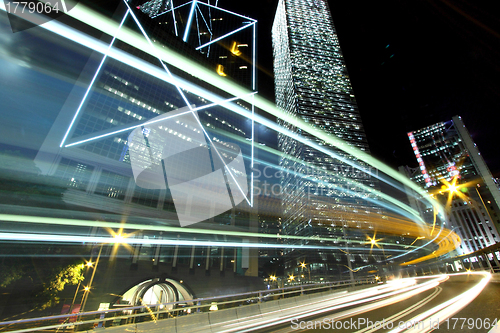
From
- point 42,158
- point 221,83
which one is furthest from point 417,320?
point 42,158

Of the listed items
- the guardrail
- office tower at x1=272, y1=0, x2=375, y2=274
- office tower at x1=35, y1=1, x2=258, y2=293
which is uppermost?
office tower at x1=272, y1=0, x2=375, y2=274

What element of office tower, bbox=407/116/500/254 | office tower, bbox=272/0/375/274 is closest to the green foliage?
office tower, bbox=272/0/375/274

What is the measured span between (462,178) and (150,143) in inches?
5570

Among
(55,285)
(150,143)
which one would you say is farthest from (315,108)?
(55,285)

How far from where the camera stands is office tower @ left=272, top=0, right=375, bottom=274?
57188 millimetres

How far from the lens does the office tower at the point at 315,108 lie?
188ft

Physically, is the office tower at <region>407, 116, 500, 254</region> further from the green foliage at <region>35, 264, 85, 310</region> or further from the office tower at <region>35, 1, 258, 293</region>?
the green foliage at <region>35, 264, 85, 310</region>

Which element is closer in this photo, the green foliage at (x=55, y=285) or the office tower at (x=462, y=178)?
the green foliage at (x=55, y=285)

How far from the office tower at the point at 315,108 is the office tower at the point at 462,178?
3670 cm

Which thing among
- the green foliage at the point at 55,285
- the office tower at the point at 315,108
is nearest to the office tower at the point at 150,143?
the green foliage at the point at 55,285

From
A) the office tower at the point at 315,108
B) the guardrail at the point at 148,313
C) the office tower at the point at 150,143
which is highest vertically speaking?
the office tower at the point at 315,108

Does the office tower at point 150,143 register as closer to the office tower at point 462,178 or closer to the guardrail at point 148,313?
the guardrail at point 148,313

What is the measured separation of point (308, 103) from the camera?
67500 mm

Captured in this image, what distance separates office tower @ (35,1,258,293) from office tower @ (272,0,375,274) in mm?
17733
